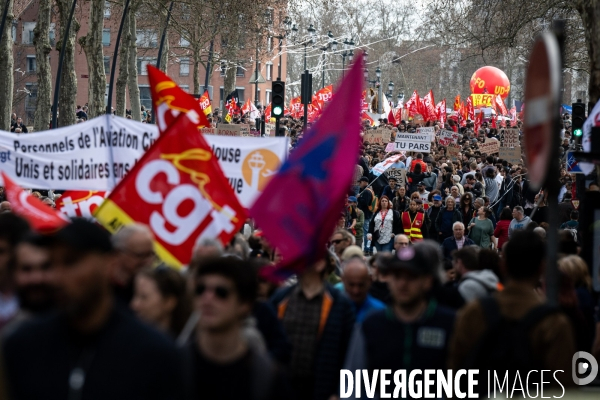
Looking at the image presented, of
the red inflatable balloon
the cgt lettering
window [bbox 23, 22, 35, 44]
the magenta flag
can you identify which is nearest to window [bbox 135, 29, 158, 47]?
window [bbox 23, 22, 35, 44]

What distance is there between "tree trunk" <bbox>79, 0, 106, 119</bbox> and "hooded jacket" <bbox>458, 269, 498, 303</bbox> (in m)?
25.8

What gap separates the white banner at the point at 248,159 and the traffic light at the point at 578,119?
34.5 ft

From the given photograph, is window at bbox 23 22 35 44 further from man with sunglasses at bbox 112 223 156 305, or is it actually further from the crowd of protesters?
man with sunglasses at bbox 112 223 156 305

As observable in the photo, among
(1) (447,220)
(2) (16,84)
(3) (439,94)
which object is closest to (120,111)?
(1) (447,220)

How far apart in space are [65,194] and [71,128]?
0.61m

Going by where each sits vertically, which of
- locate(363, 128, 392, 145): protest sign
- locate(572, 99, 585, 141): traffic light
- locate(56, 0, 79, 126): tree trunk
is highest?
locate(56, 0, 79, 126): tree trunk

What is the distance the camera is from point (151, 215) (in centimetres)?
703

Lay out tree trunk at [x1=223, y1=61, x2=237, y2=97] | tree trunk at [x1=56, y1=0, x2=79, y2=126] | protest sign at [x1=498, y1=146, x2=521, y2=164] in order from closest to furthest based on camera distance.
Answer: protest sign at [x1=498, y1=146, x2=521, y2=164] < tree trunk at [x1=56, y1=0, x2=79, y2=126] < tree trunk at [x1=223, y1=61, x2=237, y2=97]

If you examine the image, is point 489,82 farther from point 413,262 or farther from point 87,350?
point 87,350

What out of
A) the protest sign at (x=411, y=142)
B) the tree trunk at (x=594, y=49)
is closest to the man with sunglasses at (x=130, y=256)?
the tree trunk at (x=594, y=49)

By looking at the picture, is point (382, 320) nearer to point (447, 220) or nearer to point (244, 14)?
point (447, 220)

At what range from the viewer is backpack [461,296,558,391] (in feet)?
15.9

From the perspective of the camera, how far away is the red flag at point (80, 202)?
402 inches

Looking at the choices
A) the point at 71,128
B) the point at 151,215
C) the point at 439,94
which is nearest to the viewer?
the point at 151,215
